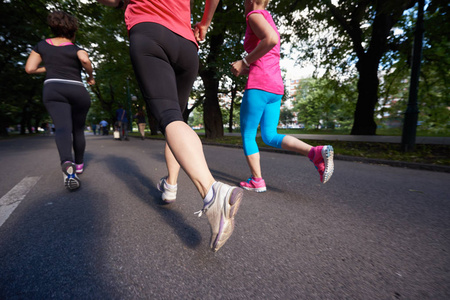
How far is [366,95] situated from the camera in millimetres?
9797

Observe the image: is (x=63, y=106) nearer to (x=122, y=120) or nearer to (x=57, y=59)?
(x=57, y=59)

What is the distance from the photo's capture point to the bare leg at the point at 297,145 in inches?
84.7

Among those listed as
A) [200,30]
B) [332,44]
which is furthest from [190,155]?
[332,44]

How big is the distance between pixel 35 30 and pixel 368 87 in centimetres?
1546

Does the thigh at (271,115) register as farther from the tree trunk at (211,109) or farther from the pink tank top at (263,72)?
the tree trunk at (211,109)

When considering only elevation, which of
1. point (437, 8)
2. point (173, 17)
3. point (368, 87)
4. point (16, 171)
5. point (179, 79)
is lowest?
point (16, 171)

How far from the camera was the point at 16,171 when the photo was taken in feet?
11.8

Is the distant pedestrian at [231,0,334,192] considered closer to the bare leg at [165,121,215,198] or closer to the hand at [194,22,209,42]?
the hand at [194,22,209,42]

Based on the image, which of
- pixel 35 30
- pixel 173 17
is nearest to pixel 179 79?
pixel 173 17

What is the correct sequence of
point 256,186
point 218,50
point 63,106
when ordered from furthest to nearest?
point 218,50 → point 63,106 → point 256,186

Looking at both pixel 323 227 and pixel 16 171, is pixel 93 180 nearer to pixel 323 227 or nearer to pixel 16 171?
pixel 16 171

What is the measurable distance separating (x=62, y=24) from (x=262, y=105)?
2476mm

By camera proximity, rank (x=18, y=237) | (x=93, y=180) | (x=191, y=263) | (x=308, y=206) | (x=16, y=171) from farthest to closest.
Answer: (x=16, y=171)
(x=93, y=180)
(x=308, y=206)
(x=18, y=237)
(x=191, y=263)

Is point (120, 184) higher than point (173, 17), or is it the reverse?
point (173, 17)
